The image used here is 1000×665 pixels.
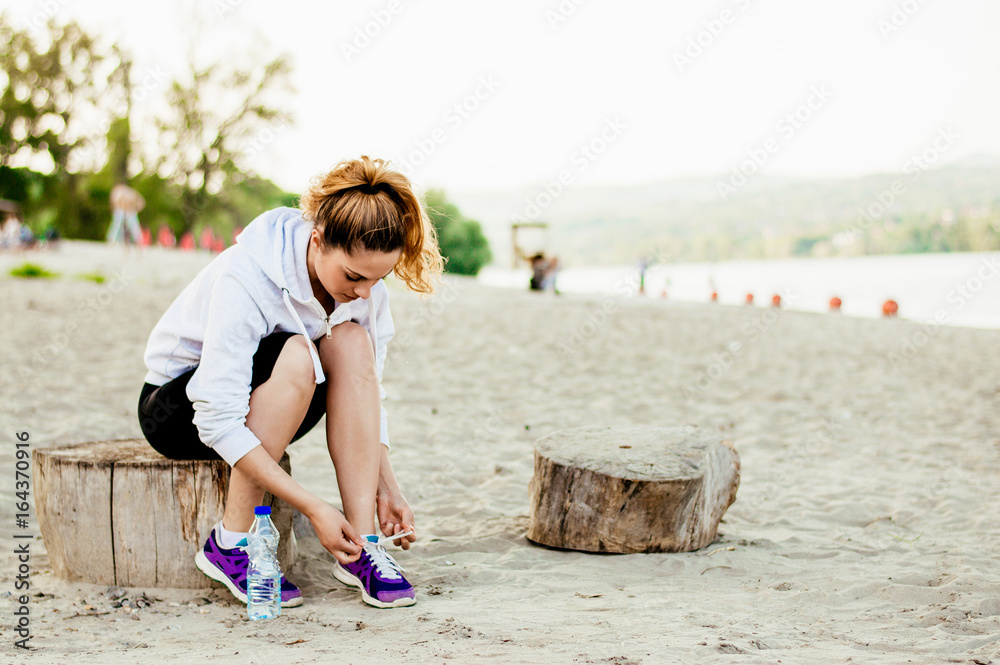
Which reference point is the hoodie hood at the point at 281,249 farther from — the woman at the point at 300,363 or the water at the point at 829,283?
the water at the point at 829,283

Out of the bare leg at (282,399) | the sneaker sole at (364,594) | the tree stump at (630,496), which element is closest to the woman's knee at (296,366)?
the bare leg at (282,399)

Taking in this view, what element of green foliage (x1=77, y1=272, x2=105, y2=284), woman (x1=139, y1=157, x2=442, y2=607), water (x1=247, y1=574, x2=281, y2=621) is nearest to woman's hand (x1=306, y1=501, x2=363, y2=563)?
woman (x1=139, y1=157, x2=442, y2=607)

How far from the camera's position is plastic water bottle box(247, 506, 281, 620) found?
211 cm

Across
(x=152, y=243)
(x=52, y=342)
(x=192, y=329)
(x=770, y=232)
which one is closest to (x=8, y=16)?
(x=152, y=243)

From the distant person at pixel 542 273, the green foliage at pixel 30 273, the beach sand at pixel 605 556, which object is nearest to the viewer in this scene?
the beach sand at pixel 605 556

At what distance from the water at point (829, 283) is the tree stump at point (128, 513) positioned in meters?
13.1

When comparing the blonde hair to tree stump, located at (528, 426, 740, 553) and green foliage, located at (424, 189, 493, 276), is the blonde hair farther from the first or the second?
green foliage, located at (424, 189, 493, 276)

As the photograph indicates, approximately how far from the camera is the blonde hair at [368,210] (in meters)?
2.00

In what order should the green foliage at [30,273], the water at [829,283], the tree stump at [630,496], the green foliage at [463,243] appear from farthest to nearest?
the green foliage at [463,243]
the water at [829,283]
the green foliage at [30,273]
the tree stump at [630,496]

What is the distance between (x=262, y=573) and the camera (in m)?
2.13

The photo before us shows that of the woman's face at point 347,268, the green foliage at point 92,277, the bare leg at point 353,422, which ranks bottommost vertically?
the bare leg at point 353,422

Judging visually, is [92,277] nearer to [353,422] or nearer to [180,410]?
[180,410]

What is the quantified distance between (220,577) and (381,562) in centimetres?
45

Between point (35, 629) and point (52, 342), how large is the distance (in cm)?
537
